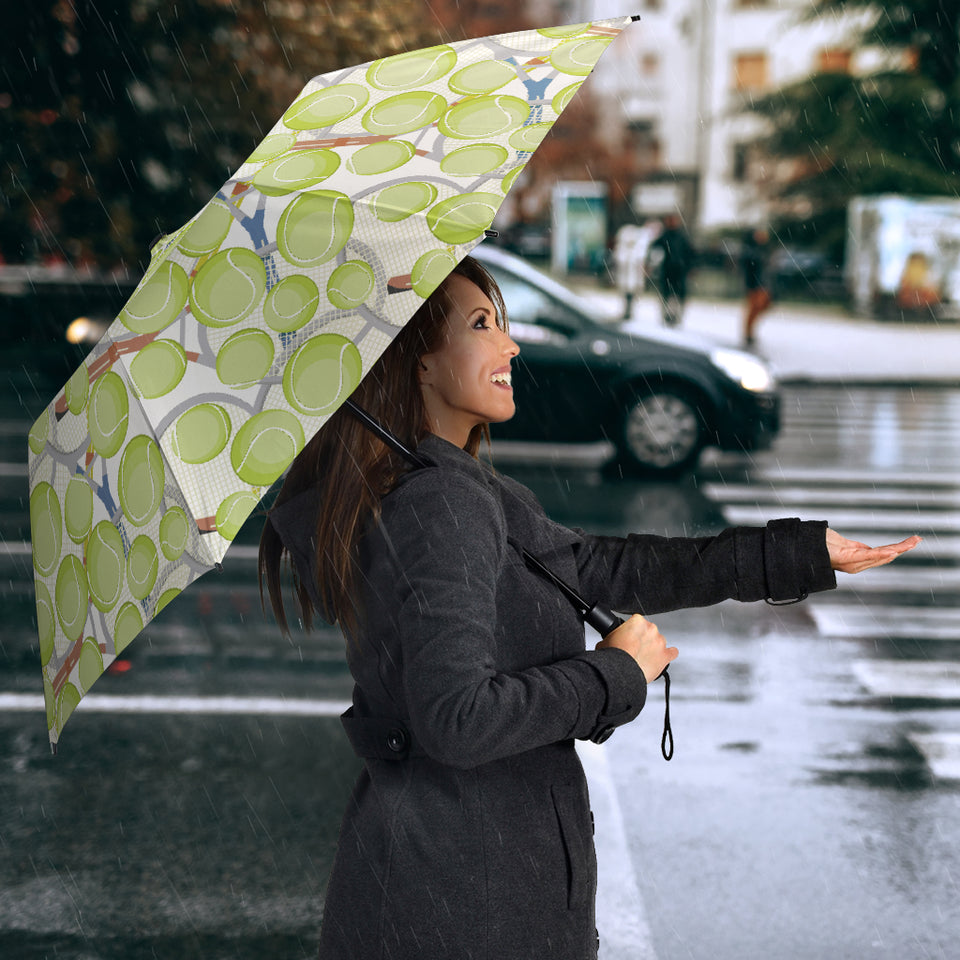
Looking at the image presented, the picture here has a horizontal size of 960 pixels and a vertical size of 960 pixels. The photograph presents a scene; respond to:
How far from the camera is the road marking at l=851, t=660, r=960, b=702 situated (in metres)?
5.88

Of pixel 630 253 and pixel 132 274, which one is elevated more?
pixel 132 274

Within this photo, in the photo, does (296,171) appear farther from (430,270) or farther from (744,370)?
(744,370)

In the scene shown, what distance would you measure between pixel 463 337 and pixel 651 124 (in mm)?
68427

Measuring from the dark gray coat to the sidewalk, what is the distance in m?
13.4

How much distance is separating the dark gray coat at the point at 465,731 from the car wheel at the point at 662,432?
888 centimetres

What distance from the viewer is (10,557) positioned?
8414mm

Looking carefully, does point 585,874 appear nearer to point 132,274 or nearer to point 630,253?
point 132,274

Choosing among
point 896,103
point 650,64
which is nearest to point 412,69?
point 896,103

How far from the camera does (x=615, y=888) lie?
409cm

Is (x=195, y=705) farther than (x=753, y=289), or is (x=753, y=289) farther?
(x=753, y=289)

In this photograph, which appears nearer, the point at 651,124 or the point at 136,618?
the point at 136,618

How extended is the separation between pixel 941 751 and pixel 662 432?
594 cm

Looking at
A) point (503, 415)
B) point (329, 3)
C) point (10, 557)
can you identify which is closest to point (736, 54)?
point (329, 3)

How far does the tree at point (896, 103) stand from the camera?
33281mm
